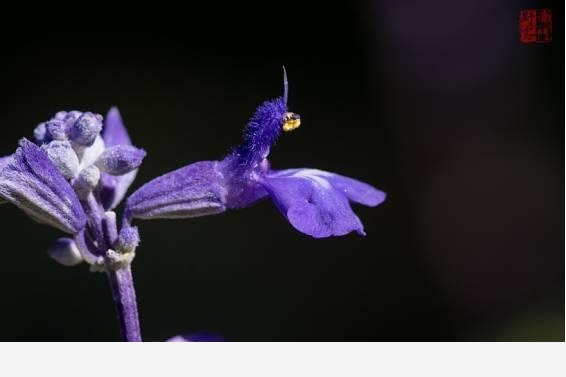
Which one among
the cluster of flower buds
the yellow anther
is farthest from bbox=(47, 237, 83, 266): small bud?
the yellow anther

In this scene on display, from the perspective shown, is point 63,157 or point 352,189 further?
point 352,189

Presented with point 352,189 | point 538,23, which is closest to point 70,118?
point 352,189

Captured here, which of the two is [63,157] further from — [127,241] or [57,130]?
[127,241]

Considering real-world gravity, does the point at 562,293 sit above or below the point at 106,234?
below

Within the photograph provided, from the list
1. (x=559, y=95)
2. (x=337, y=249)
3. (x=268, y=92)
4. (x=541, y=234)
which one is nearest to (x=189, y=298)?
(x=337, y=249)

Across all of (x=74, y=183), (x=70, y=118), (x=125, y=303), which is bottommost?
(x=125, y=303)
